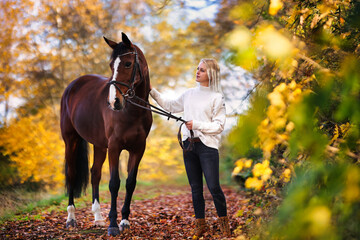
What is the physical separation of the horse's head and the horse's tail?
88.2 inches

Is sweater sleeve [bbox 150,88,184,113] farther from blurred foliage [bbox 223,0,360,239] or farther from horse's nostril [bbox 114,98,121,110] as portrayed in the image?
blurred foliage [bbox 223,0,360,239]

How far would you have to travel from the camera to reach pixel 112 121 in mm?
4035

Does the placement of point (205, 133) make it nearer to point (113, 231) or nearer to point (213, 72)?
point (213, 72)

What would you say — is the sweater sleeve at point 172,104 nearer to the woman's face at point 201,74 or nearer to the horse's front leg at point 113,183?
the woman's face at point 201,74

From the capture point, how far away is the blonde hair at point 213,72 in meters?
3.55

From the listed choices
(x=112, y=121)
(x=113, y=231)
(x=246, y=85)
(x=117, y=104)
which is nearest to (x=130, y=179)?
(x=113, y=231)

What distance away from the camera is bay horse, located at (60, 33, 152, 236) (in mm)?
3623

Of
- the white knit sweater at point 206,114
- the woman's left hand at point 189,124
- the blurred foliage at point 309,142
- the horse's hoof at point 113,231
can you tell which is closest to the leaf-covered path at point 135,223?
the horse's hoof at point 113,231

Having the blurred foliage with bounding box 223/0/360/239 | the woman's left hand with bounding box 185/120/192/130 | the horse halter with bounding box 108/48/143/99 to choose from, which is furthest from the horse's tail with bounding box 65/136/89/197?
the blurred foliage with bounding box 223/0/360/239

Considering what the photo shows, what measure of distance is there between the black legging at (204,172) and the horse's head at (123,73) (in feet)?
2.76

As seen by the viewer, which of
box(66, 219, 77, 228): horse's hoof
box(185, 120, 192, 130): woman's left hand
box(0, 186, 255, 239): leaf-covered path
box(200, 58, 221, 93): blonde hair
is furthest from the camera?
box(66, 219, 77, 228): horse's hoof

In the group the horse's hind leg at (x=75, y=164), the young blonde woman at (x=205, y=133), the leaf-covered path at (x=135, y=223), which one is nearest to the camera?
the young blonde woman at (x=205, y=133)

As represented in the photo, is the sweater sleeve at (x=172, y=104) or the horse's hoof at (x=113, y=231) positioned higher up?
the sweater sleeve at (x=172, y=104)

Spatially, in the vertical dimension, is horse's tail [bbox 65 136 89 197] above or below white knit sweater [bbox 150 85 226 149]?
below
